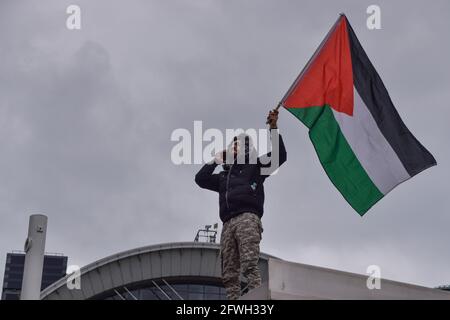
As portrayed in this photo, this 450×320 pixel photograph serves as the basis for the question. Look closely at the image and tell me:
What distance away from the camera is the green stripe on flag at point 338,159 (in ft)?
31.4

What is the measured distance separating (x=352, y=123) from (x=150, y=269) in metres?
13.6

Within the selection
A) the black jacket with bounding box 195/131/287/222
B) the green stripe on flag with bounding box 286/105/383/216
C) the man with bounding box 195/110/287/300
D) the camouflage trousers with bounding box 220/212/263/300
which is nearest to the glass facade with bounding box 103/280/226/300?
the green stripe on flag with bounding box 286/105/383/216

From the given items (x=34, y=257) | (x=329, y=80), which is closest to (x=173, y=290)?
(x=329, y=80)

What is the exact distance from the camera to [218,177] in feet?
30.2

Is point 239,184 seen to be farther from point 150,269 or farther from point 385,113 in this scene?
point 150,269

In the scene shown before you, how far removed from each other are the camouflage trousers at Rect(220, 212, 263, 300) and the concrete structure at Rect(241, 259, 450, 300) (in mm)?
1053

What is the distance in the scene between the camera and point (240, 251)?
8.32 meters

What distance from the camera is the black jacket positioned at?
859 centimetres

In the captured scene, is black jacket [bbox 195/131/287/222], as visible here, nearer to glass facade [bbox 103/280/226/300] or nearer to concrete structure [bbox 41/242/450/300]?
concrete structure [bbox 41/242/450/300]

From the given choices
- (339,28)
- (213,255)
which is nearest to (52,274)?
(213,255)

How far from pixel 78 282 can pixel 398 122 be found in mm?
13507

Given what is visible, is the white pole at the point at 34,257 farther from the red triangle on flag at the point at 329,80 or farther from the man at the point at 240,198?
the red triangle on flag at the point at 329,80

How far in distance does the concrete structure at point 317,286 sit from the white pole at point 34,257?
1.85 meters
